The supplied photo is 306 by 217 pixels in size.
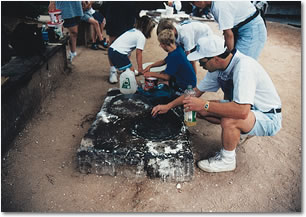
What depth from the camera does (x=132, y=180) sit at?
8.34 feet

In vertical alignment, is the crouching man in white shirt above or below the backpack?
below

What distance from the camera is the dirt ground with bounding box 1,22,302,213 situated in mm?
2326

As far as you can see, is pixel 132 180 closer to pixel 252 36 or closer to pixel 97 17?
pixel 252 36

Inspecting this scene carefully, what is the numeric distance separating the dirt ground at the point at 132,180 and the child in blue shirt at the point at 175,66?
598 mm

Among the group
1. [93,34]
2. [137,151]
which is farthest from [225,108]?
[93,34]

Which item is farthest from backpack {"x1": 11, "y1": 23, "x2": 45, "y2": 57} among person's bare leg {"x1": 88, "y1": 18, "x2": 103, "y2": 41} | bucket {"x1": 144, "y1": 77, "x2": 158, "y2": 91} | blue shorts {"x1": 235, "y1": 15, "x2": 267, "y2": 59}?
blue shorts {"x1": 235, "y1": 15, "x2": 267, "y2": 59}

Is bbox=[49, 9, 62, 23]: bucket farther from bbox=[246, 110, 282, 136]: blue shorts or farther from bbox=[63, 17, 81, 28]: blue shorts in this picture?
bbox=[246, 110, 282, 136]: blue shorts

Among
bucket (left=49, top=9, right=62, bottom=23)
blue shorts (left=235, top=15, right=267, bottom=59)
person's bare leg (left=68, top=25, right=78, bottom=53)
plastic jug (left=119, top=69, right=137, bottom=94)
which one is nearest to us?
blue shorts (left=235, top=15, right=267, bottom=59)

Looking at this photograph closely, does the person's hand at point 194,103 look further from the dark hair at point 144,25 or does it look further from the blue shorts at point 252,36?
the dark hair at point 144,25

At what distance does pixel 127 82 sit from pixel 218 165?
1.63 m

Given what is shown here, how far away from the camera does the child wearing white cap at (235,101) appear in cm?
221

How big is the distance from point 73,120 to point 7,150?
2.77 feet

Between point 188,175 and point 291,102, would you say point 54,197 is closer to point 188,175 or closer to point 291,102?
point 188,175

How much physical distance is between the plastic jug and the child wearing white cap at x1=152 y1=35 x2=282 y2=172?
128cm
